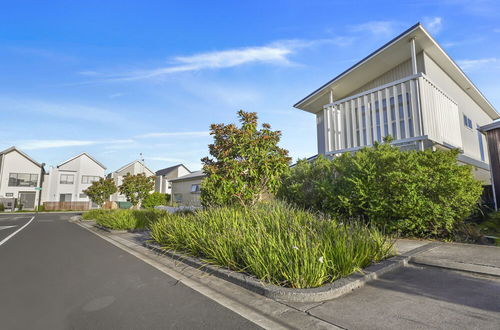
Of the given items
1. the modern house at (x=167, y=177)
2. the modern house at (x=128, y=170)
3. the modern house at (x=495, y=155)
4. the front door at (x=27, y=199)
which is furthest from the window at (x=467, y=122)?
the front door at (x=27, y=199)

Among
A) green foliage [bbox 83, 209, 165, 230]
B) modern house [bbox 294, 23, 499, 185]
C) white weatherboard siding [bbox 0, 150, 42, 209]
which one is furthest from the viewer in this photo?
white weatherboard siding [bbox 0, 150, 42, 209]

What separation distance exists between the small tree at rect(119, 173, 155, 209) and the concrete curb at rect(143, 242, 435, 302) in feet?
48.9

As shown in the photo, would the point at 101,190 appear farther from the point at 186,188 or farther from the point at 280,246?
the point at 280,246

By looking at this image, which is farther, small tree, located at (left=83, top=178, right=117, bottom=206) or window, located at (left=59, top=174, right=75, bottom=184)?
window, located at (left=59, top=174, right=75, bottom=184)

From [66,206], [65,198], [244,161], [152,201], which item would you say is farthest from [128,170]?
[244,161]

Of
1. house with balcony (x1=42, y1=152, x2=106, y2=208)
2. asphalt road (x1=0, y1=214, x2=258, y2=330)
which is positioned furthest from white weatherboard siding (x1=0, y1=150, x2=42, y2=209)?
asphalt road (x1=0, y1=214, x2=258, y2=330)

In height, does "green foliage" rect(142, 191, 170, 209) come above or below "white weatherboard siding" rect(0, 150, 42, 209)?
below

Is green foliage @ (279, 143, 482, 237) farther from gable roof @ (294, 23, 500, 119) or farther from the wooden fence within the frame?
the wooden fence

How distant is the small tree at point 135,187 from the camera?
59.5 feet

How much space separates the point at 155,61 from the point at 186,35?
6.23 ft

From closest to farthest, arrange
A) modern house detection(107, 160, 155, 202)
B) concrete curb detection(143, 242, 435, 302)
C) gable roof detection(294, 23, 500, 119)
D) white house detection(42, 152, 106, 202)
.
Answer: concrete curb detection(143, 242, 435, 302) → gable roof detection(294, 23, 500, 119) → white house detection(42, 152, 106, 202) → modern house detection(107, 160, 155, 202)

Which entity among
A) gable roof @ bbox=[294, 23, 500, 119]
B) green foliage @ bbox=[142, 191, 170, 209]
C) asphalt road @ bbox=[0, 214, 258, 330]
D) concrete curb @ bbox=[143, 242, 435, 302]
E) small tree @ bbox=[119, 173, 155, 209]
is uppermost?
gable roof @ bbox=[294, 23, 500, 119]

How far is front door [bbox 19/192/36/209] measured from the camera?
135 ft

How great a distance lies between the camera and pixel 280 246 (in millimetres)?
4266
